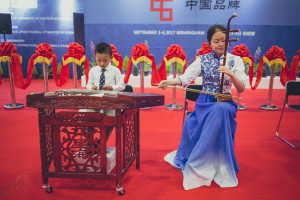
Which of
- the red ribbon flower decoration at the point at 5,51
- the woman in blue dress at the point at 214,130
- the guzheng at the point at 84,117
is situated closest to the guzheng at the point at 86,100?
the guzheng at the point at 84,117

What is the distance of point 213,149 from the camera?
217 centimetres

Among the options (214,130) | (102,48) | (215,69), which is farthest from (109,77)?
(214,130)

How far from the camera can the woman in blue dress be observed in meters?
2.11

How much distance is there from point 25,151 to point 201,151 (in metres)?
1.95

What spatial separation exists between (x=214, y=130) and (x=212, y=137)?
0.06 m

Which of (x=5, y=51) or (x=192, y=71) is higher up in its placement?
(x=5, y=51)

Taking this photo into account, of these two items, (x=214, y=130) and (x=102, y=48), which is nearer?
(x=214, y=130)

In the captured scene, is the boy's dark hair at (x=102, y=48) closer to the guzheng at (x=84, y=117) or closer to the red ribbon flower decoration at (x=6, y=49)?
the guzheng at (x=84, y=117)

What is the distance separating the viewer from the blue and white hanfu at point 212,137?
2.12 m

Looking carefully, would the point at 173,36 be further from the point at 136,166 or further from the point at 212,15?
the point at 136,166

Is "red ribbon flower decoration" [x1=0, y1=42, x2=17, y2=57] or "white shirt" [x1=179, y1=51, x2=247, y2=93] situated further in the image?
"red ribbon flower decoration" [x1=0, y1=42, x2=17, y2=57]

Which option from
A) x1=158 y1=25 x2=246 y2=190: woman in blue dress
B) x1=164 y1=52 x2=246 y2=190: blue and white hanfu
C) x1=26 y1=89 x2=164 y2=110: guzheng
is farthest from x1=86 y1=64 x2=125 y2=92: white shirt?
x1=164 y1=52 x2=246 y2=190: blue and white hanfu

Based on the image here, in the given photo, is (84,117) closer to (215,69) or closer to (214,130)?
(214,130)

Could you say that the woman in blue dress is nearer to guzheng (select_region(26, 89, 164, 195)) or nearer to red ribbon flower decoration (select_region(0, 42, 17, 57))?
guzheng (select_region(26, 89, 164, 195))
